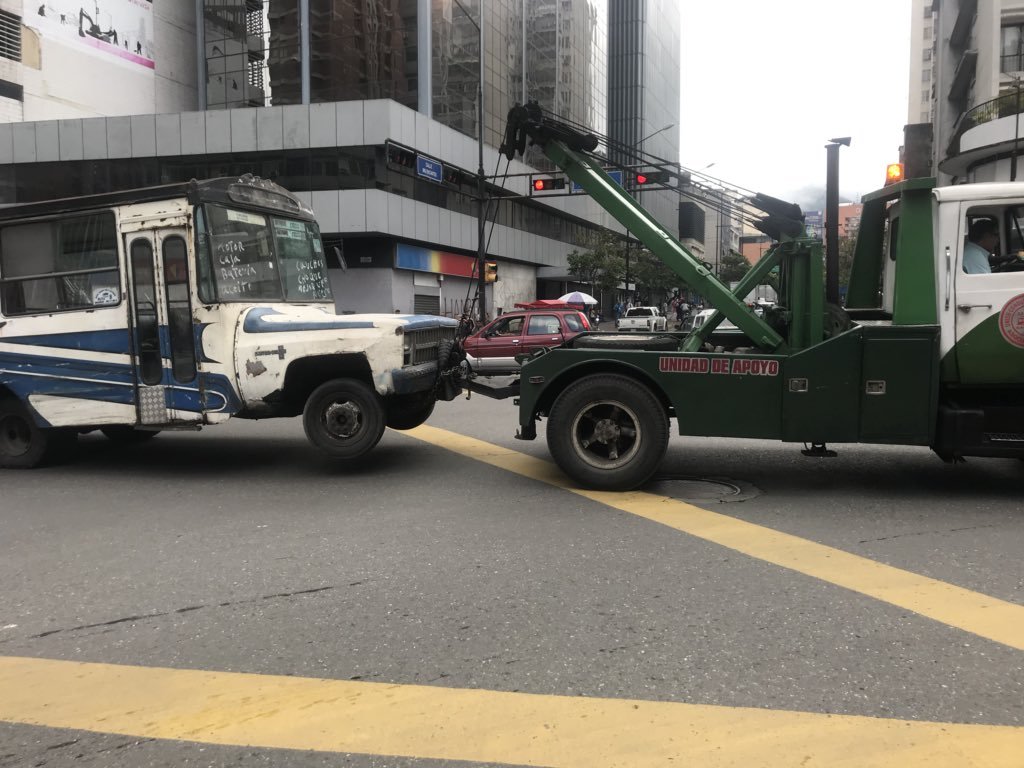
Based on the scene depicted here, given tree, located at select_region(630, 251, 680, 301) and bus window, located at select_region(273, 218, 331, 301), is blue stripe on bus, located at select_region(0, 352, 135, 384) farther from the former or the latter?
tree, located at select_region(630, 251, 680, 301)

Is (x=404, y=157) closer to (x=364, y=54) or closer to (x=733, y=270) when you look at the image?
(x=364, y=54)

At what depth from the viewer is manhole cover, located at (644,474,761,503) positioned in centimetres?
601

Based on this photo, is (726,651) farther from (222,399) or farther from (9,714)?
(222,399)

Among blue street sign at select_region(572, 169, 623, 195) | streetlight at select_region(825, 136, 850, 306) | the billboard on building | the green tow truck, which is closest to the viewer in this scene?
the green tow truck

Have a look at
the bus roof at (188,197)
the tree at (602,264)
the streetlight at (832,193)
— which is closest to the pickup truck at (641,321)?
the tree at (602,264)

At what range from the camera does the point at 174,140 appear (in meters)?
33.4

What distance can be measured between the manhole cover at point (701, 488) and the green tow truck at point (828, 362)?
1.15 ft

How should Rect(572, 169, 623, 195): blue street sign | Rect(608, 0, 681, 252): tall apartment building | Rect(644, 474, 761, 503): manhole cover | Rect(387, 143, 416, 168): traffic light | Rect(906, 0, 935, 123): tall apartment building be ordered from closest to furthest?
1. Rect(644, 474, 761, 503): manhole cover
2. Rect(572, 169, 623, 195): blue street sign
3. Rect(387, 143, 416, 168): traffic light
4. Rect(906, 0, 935, 123): tall apartment building
5. Rect(608, 0, 681, 252): tall apartment building

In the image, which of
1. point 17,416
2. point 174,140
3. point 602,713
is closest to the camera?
point 602,713

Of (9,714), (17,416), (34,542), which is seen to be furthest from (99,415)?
(9,714)

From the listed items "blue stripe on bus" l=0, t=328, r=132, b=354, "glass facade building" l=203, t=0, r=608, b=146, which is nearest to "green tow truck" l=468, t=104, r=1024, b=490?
"blue stripe on bus" l=0, t=328, r=132, b=354

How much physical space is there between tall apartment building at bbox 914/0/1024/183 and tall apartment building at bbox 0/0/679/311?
1814 cm

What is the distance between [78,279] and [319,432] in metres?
2.83

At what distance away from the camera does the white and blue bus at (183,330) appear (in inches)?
261
